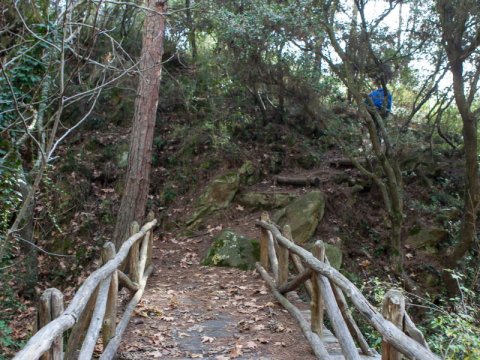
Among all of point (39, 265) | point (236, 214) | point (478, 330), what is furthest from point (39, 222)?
point (478, 330)

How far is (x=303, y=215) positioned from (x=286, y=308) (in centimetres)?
531

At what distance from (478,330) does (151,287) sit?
524 cm

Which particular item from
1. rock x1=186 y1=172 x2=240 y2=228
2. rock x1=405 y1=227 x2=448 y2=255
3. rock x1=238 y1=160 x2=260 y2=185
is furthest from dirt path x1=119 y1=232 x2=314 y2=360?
rock x1=405 y1=227 x2=448 y2=255

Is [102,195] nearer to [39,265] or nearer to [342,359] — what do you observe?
[39,265]

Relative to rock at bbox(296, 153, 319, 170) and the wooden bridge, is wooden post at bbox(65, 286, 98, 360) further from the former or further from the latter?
rock at bbox(296, 153, 319, 170)

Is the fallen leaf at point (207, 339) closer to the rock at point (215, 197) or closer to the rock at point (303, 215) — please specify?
the rock at point (303, 215)

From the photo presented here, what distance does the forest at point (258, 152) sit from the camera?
9.54 metres

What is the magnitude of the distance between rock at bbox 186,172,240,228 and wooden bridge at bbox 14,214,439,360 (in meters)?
3.68

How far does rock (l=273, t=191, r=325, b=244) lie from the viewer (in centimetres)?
1116

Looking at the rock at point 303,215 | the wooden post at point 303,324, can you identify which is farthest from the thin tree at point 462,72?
the wooden post at point 303,324

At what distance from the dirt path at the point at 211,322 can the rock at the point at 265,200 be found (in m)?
3.38

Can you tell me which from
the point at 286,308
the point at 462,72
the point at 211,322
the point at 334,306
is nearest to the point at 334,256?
the point at 286,308

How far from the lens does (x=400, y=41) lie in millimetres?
11617

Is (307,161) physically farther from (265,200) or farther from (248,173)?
(265,200)
